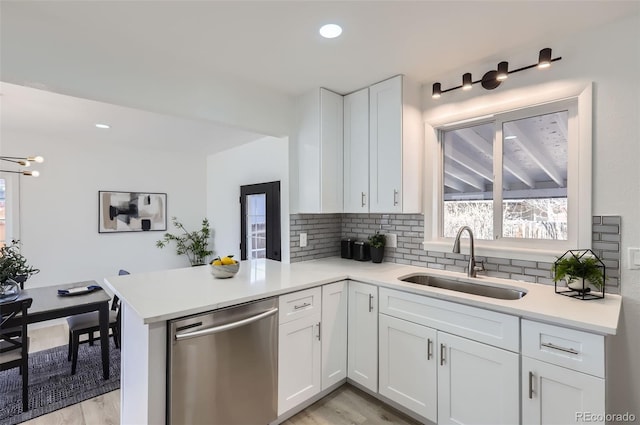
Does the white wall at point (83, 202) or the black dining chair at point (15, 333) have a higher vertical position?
the white wall at point (83, 202)

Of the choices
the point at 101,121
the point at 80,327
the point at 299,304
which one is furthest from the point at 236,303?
the point at 101,121

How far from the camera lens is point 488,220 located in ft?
7.84

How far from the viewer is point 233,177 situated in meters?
4.55

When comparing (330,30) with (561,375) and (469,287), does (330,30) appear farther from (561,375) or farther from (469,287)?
(561,375)

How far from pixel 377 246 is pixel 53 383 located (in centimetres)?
297

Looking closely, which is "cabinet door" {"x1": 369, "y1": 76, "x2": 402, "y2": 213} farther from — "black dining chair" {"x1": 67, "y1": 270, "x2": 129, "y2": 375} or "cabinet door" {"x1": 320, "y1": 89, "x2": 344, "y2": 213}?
"black dining chair" {"x1": 67, "y1": 270, "x2": 129, "y2": 375}

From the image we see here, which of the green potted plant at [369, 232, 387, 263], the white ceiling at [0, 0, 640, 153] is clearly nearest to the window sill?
the green potted plant at [369, 232, 387, 263]

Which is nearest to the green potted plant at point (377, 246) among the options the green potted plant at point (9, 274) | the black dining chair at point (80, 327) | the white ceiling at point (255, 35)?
the white ceiling at point (255, 35)

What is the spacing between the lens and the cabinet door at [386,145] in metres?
2.43

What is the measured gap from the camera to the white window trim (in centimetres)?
185

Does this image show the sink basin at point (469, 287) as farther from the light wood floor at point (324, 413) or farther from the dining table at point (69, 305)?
the dining table at point (69, 305)

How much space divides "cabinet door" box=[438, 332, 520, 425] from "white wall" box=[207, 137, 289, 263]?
191cm

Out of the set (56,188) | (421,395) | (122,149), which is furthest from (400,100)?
(56,188)

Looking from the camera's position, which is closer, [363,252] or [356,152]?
[356,152]
